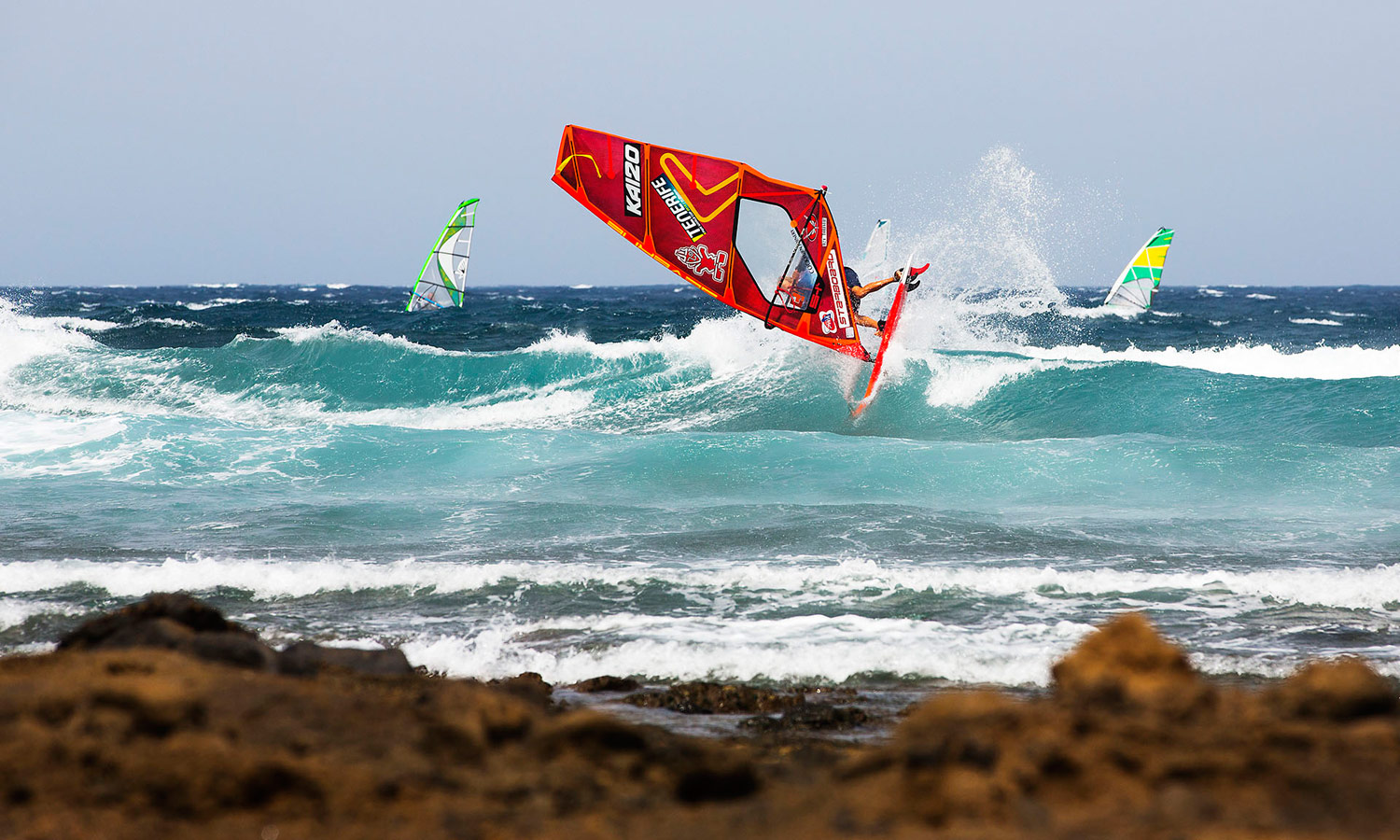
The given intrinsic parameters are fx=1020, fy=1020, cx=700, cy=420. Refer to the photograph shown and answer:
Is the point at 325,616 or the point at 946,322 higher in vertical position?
the point at 946,322

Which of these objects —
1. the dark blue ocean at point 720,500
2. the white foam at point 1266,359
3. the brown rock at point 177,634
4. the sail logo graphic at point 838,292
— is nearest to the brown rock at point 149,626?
the brown rock at point 177,634

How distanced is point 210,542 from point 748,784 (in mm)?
7491

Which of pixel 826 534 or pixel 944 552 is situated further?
pixel 826 534

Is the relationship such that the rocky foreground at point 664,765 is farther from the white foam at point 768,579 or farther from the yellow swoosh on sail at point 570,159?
the yellow swoosh on sail at point 570,159

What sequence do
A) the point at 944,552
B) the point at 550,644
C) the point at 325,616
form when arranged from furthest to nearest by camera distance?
1. the point at 944,552
2. the point at 325,616
3. the point at 550,644

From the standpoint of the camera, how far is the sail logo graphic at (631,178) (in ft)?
42.7

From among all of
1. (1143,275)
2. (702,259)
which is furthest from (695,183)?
(1143,275)

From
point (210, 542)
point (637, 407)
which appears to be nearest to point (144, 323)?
point (637, 407)

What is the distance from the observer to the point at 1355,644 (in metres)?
5.83

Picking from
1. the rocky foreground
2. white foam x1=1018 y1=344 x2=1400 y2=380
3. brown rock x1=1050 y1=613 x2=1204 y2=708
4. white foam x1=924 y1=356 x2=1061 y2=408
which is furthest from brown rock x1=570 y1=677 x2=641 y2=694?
white foam x1=1018 y1=344 x2=1400 y2=380

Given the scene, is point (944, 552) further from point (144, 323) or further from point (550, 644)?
point (144, 323)

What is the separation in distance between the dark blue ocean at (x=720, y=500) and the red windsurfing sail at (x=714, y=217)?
217cm

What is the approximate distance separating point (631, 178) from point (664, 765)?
11131 millimetres

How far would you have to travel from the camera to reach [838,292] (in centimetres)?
1438
